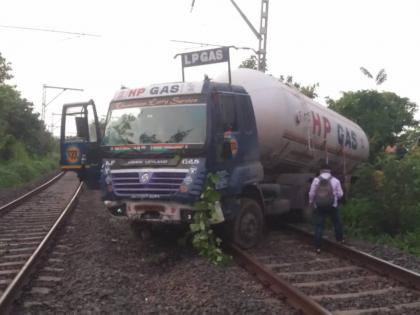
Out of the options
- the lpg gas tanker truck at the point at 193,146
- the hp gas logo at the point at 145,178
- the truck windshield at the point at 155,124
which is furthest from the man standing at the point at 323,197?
the hp gas logo at the point at 145,178

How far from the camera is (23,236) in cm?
1022

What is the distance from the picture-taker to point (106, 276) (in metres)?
7.14

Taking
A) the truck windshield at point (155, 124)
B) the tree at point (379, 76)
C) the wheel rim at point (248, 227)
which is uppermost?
the tree at point (379, 76)

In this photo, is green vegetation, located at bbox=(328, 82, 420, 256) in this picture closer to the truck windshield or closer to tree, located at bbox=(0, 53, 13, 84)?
the truck windshield

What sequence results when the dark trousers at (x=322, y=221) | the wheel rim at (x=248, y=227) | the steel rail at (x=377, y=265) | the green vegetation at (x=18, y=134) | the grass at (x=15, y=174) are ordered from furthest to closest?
1. the green vegetation at (x=18, y=134)
2. the grass at (x=15, y=174)
3. the dark trousers at (x=322, y=221)
4. the wheel rim at (x=248, y=227)
5. the steel rail at (x=377, y=265)

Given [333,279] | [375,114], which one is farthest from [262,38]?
[333,279]

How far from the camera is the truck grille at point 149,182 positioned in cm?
803

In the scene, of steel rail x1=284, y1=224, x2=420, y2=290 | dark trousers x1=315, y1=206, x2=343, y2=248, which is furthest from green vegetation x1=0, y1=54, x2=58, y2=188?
steel rail x1=284, y1=224, x2=420, y2=290

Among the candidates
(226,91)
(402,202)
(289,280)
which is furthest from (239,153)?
(402,202)

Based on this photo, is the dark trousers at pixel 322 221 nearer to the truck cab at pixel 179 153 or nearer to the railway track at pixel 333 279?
the railway track at pixel 333 279

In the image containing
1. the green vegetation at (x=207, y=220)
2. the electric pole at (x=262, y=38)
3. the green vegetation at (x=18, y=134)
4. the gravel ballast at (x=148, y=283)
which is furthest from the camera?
the green vegetation at (x=18, y=134)

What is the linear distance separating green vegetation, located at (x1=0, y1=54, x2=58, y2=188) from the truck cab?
69.8 ft

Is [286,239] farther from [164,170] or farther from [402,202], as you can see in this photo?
[164,170]

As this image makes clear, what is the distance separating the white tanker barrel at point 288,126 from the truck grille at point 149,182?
2.95 m
